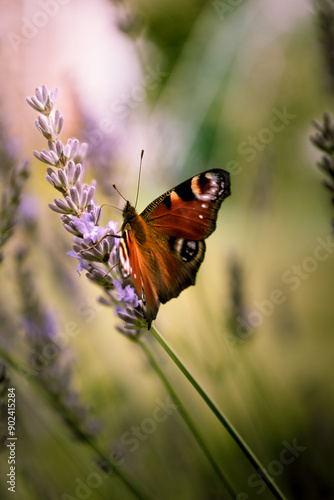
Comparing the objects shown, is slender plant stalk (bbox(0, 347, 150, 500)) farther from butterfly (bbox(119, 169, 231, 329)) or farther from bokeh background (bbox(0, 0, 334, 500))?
butterfly (bbox(119, 169, 231, 329))

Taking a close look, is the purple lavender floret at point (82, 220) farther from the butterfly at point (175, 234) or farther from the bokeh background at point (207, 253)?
the bokeh background at point (207, 253)

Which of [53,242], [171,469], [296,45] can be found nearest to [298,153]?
[296,45]

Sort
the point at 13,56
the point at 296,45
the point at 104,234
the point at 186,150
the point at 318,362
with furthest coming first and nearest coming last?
the point at 296,45, the point at 186,150, the point at 13,56, the point at 318,362, the point at 104,234

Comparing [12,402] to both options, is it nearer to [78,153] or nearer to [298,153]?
[78,153]

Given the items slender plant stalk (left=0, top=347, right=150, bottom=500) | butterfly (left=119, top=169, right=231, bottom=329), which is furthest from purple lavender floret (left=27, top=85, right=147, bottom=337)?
slender plant stalk (left=0, top=347, right=150, bottom=500)

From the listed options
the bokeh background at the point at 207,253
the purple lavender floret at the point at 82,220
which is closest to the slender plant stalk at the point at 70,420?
the bokeh background at the point at 207,253
